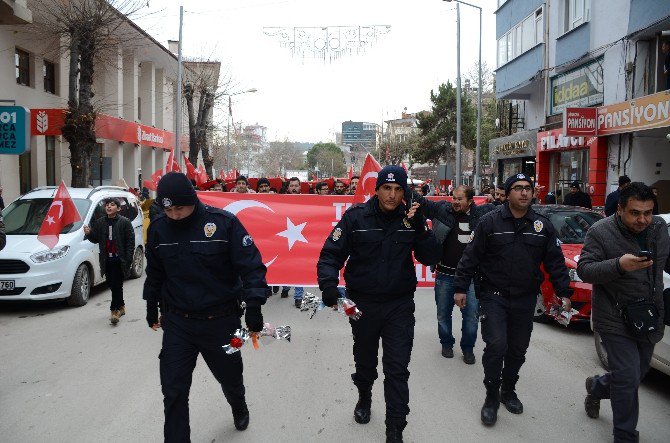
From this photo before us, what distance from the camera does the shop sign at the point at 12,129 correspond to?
9484 mm

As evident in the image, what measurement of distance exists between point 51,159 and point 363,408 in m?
22.6

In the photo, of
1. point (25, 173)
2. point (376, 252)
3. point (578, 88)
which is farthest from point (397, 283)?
point (25, 173)

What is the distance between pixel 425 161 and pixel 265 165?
38128 millimetres

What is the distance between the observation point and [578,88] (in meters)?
20.3

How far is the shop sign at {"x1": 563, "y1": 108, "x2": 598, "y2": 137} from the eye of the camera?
17.6 m

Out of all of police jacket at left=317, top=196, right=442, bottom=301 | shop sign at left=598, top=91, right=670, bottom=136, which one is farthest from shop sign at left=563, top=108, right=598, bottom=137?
police jacket at left=317, top=196, right=442, bottom=301

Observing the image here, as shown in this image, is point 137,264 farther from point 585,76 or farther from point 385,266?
point 585,76

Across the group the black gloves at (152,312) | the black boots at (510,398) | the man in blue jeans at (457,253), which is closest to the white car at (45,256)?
the black gloves at (152,312)

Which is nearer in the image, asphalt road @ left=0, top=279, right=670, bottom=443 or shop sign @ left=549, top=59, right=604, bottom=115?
asphalt road @ left=0, top=279, right=670, bottom=443

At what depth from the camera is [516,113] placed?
28562 millimetres

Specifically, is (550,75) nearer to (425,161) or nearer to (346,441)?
(346,441)

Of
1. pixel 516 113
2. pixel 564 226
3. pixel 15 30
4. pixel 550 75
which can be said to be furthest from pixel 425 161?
pixel 564 226

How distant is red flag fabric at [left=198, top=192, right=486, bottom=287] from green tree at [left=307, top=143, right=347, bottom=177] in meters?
100

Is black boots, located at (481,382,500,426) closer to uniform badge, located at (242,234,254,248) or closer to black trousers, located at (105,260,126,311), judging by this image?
uniform badge, located at (242,234,254,248)
